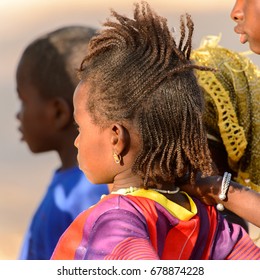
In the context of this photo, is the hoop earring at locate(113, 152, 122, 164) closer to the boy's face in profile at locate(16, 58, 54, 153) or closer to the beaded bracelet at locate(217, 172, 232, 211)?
Result: the beaded bracelet at locate(217, 172, 232, 211)

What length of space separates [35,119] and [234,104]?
65cm

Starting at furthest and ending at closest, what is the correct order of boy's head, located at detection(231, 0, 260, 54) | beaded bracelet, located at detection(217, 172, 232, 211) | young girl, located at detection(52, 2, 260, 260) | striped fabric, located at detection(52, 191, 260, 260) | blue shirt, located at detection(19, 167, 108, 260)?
1. blue shirt, located at detection(19, 167, 108, 260)
2. boy's head, located at detection(231, 0, 260, 54)
3. beaded bracelet, located at detection(217, 172, 232, 211)
4. young girl, located at detection(52, 2, 260, 260)
5. striped fabric, located at detection(52, 191, 260, 260)

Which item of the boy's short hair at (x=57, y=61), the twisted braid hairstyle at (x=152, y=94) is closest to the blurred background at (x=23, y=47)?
the boy's short hair at (x=57, y=61)

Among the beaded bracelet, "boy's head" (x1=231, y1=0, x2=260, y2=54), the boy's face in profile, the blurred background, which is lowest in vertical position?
the blurred background

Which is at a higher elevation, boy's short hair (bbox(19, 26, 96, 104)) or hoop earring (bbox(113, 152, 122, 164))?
hoop earring (bbox(113, 152, 122, 164))

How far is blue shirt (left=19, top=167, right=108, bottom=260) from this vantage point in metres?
3.11

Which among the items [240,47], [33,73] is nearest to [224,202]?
[33,73]

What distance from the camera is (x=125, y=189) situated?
2.26 metres

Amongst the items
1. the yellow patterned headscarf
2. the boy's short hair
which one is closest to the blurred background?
the boy's short hair

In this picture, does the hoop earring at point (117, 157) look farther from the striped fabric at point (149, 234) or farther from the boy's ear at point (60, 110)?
the boy's ear at point (60, 110)

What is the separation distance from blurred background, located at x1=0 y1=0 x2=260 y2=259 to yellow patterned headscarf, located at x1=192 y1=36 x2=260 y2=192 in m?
0.85

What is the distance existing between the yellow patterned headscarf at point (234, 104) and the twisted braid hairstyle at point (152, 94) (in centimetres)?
67

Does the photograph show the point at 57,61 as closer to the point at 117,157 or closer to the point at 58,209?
the point at 58,209

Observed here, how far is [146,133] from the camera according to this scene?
7.32 ft
